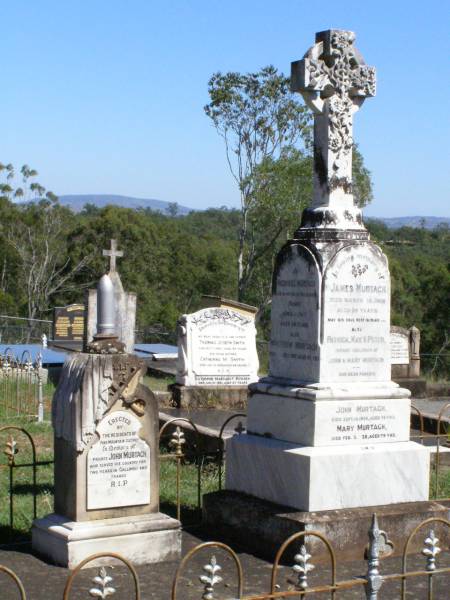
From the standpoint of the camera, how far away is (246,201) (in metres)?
30.6

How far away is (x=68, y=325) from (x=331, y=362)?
59.3 feet

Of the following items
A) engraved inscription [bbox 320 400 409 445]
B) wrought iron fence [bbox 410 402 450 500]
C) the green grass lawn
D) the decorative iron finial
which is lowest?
the green grass lawn

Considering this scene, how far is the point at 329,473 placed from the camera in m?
7.12

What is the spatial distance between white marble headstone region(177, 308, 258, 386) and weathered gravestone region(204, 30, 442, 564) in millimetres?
7642

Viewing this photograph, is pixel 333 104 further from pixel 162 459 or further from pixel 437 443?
pixel 162 459

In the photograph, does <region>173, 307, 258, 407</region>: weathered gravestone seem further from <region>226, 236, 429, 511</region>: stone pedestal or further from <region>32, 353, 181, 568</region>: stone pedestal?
<region>32, 353, 181, 568</region>: stone pedestal

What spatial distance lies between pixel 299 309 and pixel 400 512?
1609 millimetres

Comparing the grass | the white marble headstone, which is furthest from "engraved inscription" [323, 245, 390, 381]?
the grass

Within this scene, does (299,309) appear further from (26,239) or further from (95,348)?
(26,239)

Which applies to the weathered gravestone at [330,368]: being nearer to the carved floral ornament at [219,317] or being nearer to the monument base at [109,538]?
the monument base at [109,538]

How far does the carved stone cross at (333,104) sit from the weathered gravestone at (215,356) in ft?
25.4

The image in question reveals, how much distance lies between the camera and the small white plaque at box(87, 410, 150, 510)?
6.73 m

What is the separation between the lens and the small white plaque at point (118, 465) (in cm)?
673

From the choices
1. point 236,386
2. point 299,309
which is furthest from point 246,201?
point 299,309
